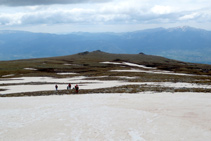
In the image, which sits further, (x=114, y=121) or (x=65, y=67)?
(x=65, y=67)

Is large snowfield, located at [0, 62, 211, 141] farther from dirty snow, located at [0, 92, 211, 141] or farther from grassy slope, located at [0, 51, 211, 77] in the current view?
grassy slope, located at [0, 51, 211, 77]

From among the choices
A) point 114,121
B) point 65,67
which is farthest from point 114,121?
point 65,67

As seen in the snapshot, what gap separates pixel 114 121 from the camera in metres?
18.7

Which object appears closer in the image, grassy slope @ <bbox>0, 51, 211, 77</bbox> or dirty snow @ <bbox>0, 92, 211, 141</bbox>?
dirty snow @ <bbox>0, 92, 211, 141</bbox>

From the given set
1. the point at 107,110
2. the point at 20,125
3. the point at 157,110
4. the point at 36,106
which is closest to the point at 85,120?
the point at 107,110

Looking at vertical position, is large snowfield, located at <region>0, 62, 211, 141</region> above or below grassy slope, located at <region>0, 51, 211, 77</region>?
below

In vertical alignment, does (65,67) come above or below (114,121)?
above

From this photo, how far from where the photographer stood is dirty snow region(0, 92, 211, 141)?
15.4 meters

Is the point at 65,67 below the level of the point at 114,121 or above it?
above

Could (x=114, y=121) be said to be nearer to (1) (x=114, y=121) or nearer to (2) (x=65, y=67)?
(1) (x=114, y=121)

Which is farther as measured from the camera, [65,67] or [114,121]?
[65,67]

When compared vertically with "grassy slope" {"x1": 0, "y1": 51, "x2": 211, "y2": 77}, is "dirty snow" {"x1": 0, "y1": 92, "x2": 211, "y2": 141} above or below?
below

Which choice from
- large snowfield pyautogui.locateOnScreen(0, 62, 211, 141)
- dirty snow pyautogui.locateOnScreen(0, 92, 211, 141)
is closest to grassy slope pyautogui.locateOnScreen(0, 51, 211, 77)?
dirty snow pyautogui.locateOnScreen(0, 92, 211, 141)

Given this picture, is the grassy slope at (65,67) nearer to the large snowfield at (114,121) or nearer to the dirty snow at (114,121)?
the dirty snow at (114,121)
